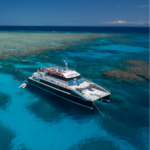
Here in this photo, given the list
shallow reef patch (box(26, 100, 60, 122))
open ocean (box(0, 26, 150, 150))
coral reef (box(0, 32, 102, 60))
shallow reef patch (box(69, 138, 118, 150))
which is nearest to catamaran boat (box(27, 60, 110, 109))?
open ocean (box(0, 26, 150, 150))

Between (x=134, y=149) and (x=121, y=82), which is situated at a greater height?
(x=121, y=82)

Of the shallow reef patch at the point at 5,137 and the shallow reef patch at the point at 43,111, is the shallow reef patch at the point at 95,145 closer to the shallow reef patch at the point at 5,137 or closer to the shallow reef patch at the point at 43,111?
the shallow reef patch at the point at 43,111

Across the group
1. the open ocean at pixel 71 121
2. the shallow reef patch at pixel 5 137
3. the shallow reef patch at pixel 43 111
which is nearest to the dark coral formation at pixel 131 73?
the open ocean at pixel 71 121

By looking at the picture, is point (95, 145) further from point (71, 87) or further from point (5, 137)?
point (5, 137)

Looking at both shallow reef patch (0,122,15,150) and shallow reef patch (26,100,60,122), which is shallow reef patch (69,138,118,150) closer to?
shallow reef patch (26,100,60,122)

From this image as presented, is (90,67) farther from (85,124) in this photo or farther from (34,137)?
(34,137)

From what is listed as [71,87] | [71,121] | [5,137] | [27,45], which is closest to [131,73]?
[71,87]

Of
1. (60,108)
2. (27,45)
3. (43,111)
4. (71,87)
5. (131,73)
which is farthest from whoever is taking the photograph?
(27,45)

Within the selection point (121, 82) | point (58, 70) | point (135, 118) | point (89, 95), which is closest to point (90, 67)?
point (121, 82)

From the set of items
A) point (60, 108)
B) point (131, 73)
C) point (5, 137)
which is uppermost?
point (131, 73)
